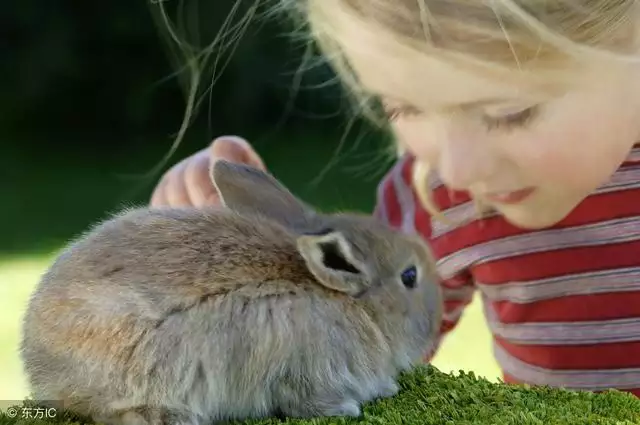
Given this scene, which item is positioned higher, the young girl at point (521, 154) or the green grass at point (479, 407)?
the young girl at point (521, 154)

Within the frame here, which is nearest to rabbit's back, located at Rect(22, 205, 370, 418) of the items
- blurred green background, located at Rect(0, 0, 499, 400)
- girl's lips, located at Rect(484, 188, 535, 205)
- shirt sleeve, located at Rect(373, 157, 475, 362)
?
girl's lips, located at Rect(484, 188, 535, 205)

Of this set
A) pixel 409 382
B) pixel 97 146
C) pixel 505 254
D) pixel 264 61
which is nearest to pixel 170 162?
pixel 97 146

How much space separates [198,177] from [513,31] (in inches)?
21.5

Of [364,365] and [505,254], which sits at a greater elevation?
[505,254]

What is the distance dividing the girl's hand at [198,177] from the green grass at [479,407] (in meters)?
0.52

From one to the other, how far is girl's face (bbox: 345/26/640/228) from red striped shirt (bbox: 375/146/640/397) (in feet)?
1.19

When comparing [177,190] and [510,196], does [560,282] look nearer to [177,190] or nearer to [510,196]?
[510,196]

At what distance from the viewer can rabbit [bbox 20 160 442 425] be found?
3.20 feet

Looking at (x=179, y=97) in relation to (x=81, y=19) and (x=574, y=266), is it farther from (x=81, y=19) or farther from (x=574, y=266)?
(x=574, y=266)

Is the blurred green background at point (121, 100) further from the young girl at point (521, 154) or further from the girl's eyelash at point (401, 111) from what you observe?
the girl's eyelash at point (401, 111)

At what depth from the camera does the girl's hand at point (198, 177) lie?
5.12 ft

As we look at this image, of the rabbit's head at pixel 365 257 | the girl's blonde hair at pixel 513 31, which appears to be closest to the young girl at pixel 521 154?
the girl's blonde hair at pixel 513 31

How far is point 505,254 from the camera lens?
2.01 metres

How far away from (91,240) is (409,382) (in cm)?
40
